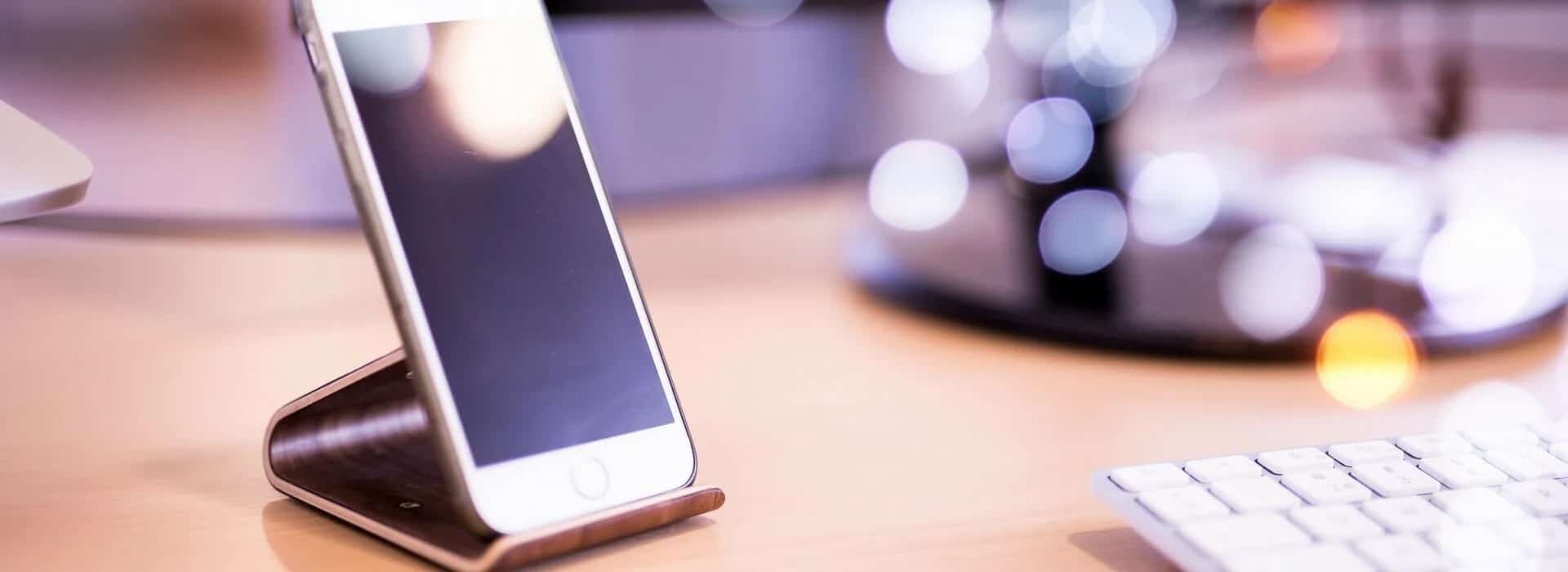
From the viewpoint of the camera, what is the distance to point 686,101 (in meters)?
0.87

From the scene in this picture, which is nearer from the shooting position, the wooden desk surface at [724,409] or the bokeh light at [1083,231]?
the wooden desk surface at [724,409]

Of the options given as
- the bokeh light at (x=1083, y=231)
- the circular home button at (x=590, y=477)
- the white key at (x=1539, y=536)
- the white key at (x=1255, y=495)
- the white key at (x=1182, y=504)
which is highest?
the bokeh light at (x=1083, y=231)

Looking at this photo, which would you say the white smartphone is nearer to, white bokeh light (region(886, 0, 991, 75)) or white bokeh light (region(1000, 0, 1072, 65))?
white bokeh light (region(1000, 0, 1072, 65))

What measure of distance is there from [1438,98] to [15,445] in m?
0.96

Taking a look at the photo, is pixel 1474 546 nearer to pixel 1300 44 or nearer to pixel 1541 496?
pixel 1541 496

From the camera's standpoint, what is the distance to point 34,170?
1.11 feet

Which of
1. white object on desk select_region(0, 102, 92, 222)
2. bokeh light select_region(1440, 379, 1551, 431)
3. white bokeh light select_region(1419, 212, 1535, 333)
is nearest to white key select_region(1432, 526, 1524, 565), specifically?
bokeh light select_region(1440, 379, 1551, 431)

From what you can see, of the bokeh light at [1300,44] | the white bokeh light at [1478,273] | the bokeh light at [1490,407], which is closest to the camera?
the bokeh light at [1490,407]

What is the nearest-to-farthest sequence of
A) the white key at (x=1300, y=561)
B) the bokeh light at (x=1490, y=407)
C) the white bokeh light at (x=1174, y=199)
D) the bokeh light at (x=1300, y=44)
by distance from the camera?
the white key at (x=1300, y=561) < the bokeh light at (x=1490, y=407) < the white bokeh light at (x=1174, y=199) < the bokeh light at (x=1300, y=44)

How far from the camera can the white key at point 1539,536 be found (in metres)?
0.32

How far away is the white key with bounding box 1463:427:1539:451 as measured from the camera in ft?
1.27

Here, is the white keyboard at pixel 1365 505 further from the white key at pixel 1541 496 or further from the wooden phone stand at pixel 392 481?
the wooden phone stand at pixel 392 481

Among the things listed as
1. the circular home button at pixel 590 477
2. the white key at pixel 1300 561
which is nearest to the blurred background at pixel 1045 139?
the circular home button at pixel 590 477

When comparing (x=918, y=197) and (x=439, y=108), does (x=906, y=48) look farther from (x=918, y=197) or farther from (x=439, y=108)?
(x=439, y=108)
